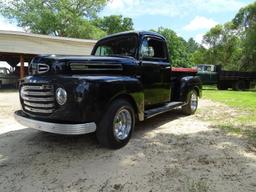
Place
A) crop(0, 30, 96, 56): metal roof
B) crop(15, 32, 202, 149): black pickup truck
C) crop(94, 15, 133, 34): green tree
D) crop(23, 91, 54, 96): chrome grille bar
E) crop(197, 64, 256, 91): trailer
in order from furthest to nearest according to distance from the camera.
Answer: crop(94, 15, 133, 34): green tree
crop(197, 64, 256, 91): trailer
crop(0, 30, 96, 56): metal roof
crop(23, 91, 54, 96): chrome grille bar
crop(15, 32, 202, 149): black pickup truck

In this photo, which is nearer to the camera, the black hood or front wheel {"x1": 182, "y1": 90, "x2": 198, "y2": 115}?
the black hood

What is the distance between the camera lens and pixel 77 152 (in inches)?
184

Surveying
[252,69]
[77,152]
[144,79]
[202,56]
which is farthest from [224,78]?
[202,56]

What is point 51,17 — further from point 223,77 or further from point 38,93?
point 38,93

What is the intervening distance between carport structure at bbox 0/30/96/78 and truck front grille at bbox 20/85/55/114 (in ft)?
44.5

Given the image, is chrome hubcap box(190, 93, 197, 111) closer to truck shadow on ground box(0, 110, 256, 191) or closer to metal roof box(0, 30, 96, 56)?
truck shadow on ground box(0, 110, 256, 191)

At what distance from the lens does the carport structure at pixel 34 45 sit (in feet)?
54.9

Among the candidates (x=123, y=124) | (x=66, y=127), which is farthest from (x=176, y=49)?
(x=66, y=127)

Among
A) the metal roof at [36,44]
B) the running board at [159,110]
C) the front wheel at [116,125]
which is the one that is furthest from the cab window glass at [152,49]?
the metal roof at [36,44]

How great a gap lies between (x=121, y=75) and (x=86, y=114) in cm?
127

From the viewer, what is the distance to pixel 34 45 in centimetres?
1758

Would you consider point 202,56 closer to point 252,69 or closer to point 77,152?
point 252,69

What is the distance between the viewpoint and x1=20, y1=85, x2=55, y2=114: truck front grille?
421 centimetres

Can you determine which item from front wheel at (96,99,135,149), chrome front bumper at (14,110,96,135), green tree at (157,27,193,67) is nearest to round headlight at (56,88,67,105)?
chrome front bumper at (14,110,96,135)
